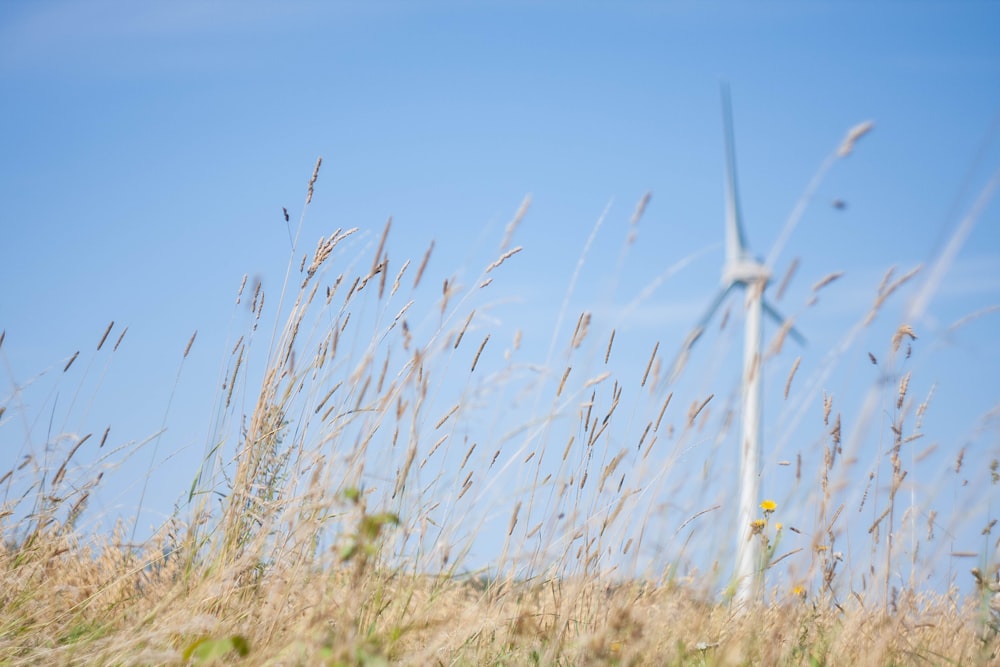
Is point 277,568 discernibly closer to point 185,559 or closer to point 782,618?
point 185,559

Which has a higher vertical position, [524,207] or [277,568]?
[524,207]

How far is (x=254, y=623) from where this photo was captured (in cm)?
260

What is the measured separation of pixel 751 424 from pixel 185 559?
2.34 m

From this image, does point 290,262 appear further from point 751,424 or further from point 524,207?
point 751,424

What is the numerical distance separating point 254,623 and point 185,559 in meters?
0.68

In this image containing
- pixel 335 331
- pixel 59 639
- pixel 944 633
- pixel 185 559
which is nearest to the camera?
pixel 59 639

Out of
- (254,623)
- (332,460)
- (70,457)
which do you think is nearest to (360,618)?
(254,623)

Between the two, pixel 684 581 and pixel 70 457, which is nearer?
pixel 684 581

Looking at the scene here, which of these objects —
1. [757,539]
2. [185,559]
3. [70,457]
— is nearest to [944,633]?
[757,539]

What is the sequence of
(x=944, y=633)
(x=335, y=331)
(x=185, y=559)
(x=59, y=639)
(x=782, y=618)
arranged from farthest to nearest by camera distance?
1. (x=944, y=633)
2. (x=335, y=331)
3. (x=185, y=559)
4. (x=59, y=639)
5. (x=782, y=618)

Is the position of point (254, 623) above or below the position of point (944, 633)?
below

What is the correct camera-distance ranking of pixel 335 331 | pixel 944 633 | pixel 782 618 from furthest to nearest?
pixel 944 633, pixel 335 331, pixel 782 618

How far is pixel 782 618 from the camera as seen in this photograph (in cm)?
258

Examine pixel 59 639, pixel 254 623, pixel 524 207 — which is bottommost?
pixel 59 639
